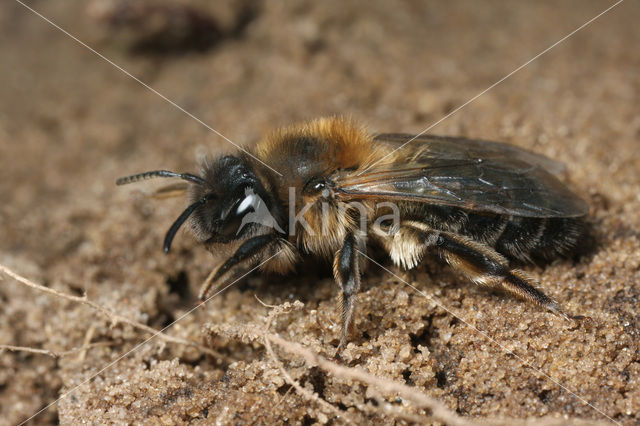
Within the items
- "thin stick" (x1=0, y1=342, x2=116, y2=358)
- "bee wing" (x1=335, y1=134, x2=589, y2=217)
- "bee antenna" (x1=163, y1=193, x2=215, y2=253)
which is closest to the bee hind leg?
"bee wing" (x1=335, y1=134, x2=589, y2=217)

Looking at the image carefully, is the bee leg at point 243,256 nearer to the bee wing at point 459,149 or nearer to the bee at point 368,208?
the bee at point 368,208

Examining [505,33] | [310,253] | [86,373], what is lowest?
Result: [86,373]

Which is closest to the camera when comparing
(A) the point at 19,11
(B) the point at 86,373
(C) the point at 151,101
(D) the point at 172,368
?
(D) the point at 172,368

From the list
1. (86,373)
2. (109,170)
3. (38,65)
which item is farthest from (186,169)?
(38,65)

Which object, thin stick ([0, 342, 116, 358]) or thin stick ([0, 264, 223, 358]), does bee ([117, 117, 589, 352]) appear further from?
thin stick ([0, 342, 116, 358])

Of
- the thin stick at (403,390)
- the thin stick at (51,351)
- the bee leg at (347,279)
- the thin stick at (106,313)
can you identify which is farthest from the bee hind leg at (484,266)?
the thin stick at (51,351)

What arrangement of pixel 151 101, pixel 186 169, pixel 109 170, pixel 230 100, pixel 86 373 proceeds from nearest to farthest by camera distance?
1. pixel 86 373
2. pixel 186 169
3. pixel 109 170
4. pixel 230 100
5. pixel 151 101

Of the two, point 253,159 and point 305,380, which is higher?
point 253,159

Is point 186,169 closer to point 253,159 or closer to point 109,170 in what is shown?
point 109,170
